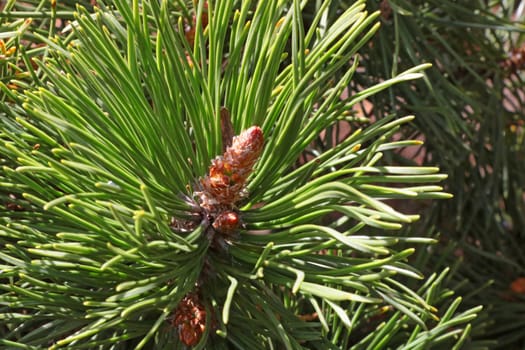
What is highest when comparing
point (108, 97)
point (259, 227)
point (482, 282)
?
point (108, 97)

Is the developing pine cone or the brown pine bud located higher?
the developing pine cone

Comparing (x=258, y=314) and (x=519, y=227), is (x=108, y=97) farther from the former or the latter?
(x=519, y=227)

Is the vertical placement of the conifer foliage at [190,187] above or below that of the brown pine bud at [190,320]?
A: above

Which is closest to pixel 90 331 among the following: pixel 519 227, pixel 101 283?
pixel 101 283

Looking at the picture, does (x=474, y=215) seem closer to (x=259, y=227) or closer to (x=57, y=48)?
(x=259, y=227)

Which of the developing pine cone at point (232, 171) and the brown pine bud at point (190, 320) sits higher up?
the developing pine cone at point (232, 171)

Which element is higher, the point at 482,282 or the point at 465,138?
the point at 465,138

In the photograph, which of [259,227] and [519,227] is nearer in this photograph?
[259,227]
